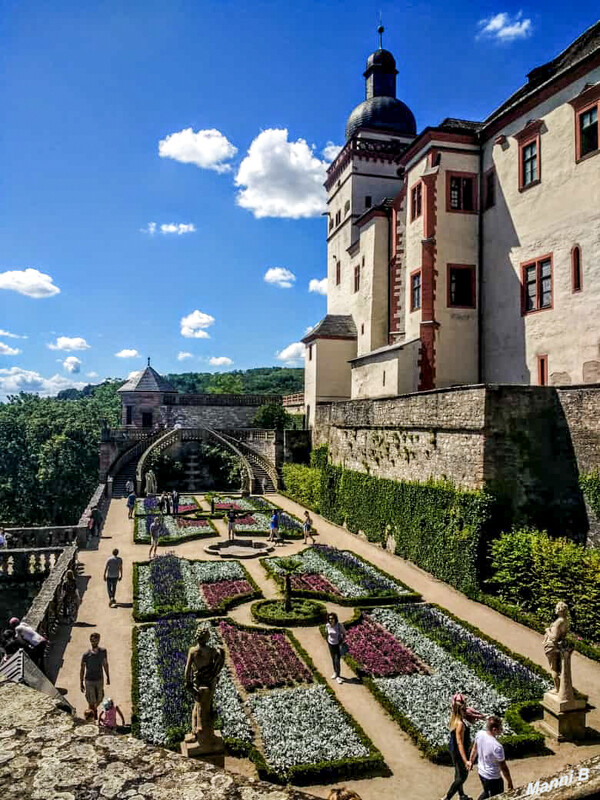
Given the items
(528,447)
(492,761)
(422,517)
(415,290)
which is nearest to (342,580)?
(422,517)

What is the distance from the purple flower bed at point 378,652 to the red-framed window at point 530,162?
17.9 metres

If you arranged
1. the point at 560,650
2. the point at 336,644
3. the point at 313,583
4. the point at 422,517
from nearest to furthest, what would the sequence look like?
the point at 560,650, the point at 336,644, the point at 313,583, the point at 422,517

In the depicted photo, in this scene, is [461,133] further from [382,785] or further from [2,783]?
[2,783]

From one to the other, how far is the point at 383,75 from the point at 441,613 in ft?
139

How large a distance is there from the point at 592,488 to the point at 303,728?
11997 mm

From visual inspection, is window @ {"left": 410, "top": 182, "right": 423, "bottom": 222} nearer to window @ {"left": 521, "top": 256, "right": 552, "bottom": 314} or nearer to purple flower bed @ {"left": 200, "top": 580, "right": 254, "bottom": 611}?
window @ {"left": 521, "top": 256, "right": 552, "bottom": 314}

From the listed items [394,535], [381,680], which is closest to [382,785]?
[381,680]

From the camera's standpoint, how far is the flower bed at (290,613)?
54.7 feet

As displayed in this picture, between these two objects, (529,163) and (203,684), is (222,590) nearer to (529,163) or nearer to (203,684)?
(203,684)

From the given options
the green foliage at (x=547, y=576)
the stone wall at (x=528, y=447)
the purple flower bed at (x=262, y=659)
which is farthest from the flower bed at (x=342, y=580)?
the stone wall at (x=528, y=447)

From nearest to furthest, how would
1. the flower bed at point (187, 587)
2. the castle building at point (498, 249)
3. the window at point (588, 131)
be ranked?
the flower bed at point (187, 587) → the window at point (588, 131) → the castle building at point (498, 249)

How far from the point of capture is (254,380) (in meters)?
164

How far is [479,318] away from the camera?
90.0ft

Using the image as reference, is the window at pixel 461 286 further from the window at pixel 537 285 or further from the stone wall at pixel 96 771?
the stone wall at pixel 96 771
